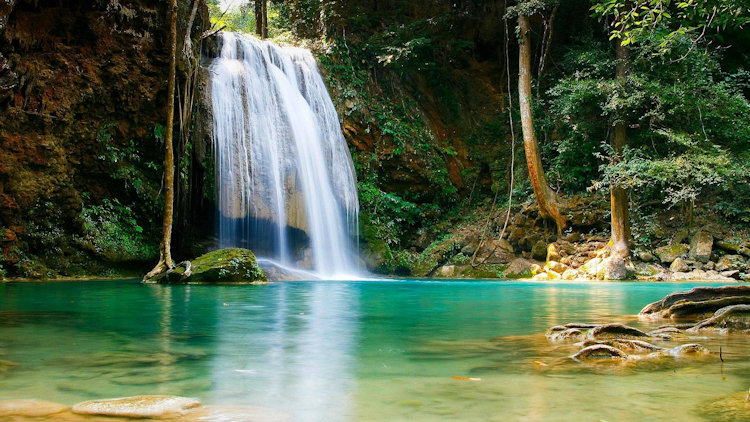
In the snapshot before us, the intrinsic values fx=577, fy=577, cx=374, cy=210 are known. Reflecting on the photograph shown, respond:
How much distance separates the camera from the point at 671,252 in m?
14.3

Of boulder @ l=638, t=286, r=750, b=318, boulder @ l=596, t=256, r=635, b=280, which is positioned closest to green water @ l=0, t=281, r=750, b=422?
boulder @ l=638, t=286, r=750, b=318

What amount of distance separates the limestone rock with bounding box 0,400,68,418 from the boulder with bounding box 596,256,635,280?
13.2 meters

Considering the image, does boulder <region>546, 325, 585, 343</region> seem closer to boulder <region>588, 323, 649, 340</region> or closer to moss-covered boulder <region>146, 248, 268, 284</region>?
boulder <region>588, 323, 649, 340</region>

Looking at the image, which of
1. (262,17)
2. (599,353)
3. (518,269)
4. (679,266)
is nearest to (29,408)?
(599,353)

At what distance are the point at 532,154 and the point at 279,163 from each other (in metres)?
6.74

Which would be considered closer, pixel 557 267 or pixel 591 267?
pixel 591 267

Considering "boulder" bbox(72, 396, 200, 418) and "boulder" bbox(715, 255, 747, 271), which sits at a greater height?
"boulder" bbox(72, 396, 200, 418)

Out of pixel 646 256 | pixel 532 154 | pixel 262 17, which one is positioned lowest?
pixel 646 256

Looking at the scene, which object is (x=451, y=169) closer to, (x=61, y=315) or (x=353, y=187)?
(x=353, y=187)

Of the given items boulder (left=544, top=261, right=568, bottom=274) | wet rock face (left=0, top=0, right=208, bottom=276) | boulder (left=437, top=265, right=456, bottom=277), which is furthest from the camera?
boulder (left=437, top=265, right=456, bottom=277)

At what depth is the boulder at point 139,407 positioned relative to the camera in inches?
84.4

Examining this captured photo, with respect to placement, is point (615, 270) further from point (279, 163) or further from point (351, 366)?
point (351, 366)

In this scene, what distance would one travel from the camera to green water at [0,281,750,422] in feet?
7.66

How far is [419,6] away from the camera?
20.8 metres
